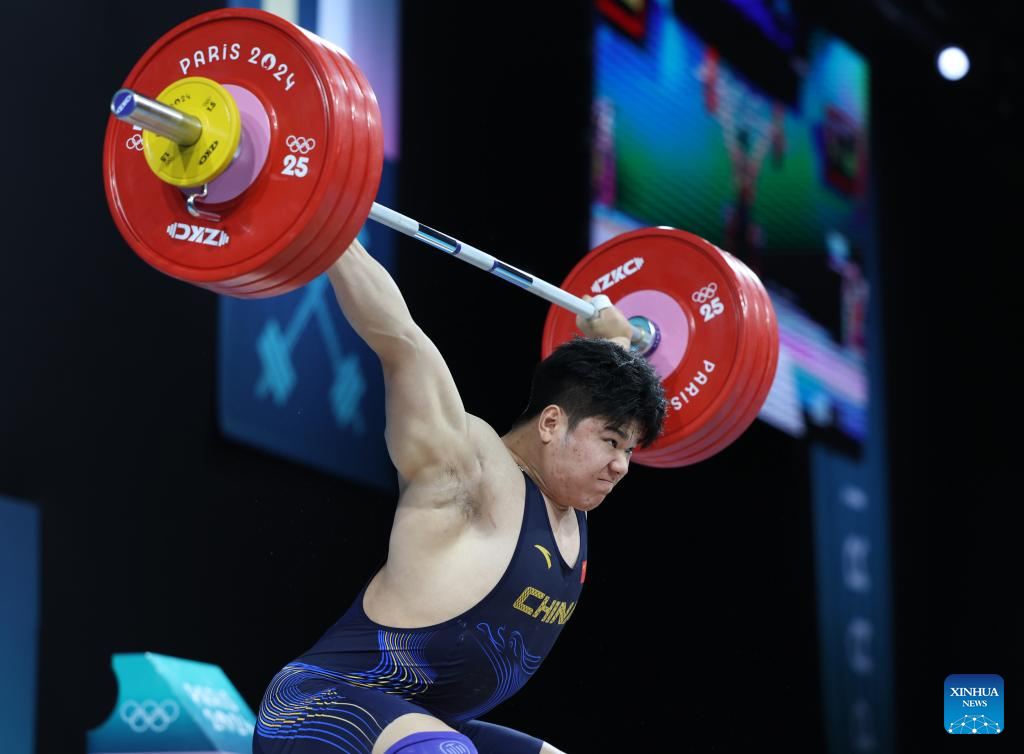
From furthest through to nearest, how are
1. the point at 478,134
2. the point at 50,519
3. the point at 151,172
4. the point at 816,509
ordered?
the point at 816,509
the point at 478,134
the point at 50,519
the point at 151,172

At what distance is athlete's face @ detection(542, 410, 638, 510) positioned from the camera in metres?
2.91

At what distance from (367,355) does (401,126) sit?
0.83 metres

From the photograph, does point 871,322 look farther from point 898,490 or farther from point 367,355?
point 367,355

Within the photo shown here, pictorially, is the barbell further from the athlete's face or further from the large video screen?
the large video screen

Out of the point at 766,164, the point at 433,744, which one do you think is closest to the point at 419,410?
the point at 433,744

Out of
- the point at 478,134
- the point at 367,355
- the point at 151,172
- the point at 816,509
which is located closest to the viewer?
the point at 151,172

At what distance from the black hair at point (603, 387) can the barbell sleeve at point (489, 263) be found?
0.36m

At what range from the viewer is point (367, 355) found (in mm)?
4621

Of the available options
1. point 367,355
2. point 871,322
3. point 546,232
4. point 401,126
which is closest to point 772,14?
point 871,322

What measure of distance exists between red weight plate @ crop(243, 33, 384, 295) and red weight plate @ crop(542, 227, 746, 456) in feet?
4.17

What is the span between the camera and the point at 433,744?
247 cm

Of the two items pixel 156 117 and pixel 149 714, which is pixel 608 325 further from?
pixel 149 714

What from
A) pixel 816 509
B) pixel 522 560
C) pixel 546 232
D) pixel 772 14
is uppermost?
pixel 772 14

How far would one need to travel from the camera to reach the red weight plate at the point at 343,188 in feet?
8.33
